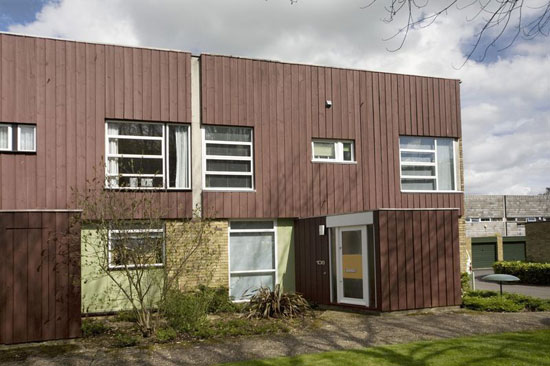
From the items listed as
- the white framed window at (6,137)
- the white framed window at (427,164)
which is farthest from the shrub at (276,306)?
the white framed window at (6,137)

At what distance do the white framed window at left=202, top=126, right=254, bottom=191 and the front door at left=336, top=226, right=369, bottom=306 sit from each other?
3.05 meters

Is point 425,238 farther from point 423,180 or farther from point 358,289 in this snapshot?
point 423,180

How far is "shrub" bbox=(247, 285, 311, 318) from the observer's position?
519 inches

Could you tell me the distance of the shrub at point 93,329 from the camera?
11699mm

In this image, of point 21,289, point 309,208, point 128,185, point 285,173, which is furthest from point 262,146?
point 21,289

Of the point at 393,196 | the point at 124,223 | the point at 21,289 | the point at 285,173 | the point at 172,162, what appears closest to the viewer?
the point at 21,289

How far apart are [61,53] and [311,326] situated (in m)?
8.88

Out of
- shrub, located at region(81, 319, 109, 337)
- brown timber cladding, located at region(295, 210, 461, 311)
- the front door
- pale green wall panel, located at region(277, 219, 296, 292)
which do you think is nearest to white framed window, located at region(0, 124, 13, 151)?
shrub, located at region(81, 319, 109, 337)

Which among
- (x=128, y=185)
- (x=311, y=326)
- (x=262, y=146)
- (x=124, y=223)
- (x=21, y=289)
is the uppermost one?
(x=262, y=146)

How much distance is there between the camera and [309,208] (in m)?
16.5

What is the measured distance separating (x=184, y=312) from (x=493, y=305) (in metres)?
7.22

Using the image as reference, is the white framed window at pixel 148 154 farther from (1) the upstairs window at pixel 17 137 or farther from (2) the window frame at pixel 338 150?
(2) the window frame at pixel 338 150

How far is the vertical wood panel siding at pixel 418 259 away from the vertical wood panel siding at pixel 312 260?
2249 mm

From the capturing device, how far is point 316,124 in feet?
55.4
